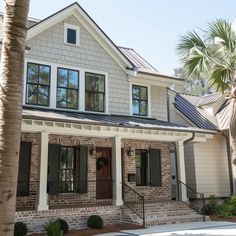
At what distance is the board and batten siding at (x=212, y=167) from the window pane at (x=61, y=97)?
273 inches

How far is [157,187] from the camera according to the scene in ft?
49.9

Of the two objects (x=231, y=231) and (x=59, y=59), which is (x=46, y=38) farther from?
(x=231, y=231)

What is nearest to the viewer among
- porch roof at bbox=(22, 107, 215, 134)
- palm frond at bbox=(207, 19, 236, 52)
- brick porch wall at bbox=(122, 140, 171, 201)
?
palm frond at bbox=(207, 19, 236, 52)

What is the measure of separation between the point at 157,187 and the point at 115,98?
13.8ft

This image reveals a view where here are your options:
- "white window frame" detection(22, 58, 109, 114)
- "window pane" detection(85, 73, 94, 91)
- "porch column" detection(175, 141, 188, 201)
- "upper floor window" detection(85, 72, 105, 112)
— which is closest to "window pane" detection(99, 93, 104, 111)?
"upper floor window" detection(85, 72, 105, 112)

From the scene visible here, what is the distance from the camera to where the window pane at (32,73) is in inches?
524

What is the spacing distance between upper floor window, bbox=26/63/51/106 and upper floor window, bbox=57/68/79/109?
48cm

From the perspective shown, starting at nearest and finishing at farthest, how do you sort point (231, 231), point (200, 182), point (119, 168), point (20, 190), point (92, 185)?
point (231, 231) → point (20, 190) → point (119, 168) → point (92, 185) → point (200, 182)

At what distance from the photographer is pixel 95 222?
1154 cm

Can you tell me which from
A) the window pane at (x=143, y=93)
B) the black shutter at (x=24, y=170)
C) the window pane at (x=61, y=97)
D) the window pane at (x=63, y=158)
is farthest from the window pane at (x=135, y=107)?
the black shutter at (x=24, y=170)

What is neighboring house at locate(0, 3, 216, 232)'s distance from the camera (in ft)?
38.9

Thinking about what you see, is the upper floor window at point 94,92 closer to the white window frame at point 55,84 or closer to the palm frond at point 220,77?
the white window frame at point 55,84

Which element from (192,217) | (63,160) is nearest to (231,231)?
(192,217)

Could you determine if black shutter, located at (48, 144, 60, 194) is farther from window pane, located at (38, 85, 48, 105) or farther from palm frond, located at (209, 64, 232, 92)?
palm frond, located at (209, 64, 232, 92)
